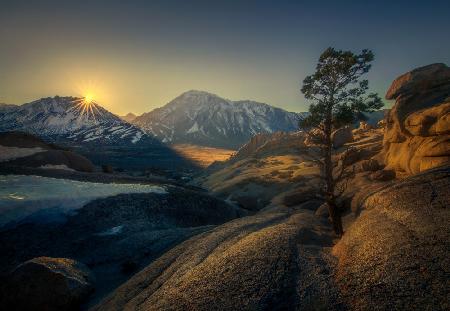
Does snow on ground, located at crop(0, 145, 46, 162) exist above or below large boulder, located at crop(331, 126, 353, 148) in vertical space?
above

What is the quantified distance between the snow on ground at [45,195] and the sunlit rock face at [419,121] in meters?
25.7

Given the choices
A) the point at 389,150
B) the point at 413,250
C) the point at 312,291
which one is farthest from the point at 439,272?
Result: the point at 389,150

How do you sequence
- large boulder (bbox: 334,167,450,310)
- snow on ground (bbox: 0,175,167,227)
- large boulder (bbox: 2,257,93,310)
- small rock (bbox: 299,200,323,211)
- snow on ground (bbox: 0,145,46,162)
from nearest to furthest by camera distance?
large boulder (bbox: 334,167,450,310) → large boulder (bbox: 2,257,93,310) → snow on ground (bbox: 0,175,167,227) → small rock (bbox: 299,200,323,211) → snow on ground (bbox: 0,145,46,162)

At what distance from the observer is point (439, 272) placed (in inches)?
336

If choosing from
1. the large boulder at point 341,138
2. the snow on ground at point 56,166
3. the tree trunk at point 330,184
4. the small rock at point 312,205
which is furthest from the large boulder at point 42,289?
the large boulder at point 341,138

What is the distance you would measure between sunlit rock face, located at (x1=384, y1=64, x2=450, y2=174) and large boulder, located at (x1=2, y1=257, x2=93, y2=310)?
83.5 ft

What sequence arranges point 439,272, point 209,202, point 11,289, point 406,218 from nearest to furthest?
1. point 439,272
2. point 406,218
3. point 11,289
4. point 209,202

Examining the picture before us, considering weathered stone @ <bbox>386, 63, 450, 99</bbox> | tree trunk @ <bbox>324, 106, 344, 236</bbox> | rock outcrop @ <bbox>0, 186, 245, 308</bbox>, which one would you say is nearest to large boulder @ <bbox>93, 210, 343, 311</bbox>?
tree trunk @ <bbox>324, 106, 344, 236</bbox>

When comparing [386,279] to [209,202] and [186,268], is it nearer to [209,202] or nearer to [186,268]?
[186,268]

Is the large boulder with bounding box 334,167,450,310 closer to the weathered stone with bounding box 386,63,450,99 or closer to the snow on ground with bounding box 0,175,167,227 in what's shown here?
the weathered stone with bounding box 386,63,450,99

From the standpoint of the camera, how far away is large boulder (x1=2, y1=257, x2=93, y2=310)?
1436 cm

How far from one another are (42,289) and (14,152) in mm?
33473

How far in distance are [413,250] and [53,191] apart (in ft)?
94.6

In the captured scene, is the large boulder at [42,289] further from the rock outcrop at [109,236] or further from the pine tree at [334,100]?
the pine tree at [334,100]
